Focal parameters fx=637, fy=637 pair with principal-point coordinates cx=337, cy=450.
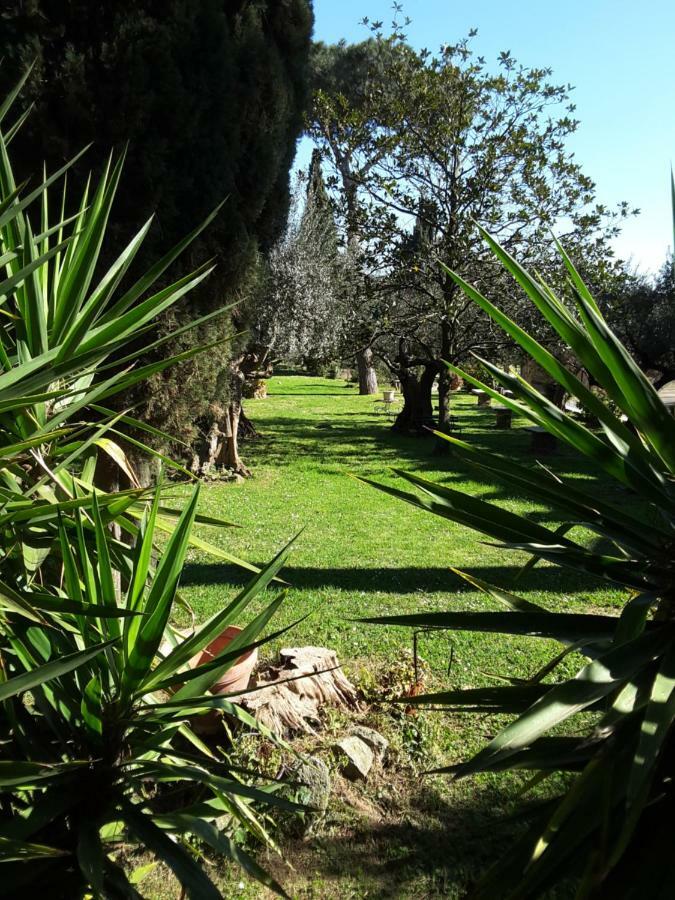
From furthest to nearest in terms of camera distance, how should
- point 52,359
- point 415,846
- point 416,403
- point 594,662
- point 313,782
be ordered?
1. point 416,403
2. point 313,782
3. point 415,846
4. point 52,359
5. point 594,662

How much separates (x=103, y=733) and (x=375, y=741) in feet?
7.50

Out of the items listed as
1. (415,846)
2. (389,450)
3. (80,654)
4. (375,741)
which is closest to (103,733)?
(80,654)

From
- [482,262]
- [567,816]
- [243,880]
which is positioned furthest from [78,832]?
Answer: [482,262]

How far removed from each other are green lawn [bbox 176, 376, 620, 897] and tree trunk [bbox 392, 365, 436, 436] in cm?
132

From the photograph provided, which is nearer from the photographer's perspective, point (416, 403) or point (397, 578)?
point (397, 578)

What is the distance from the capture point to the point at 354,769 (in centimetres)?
341

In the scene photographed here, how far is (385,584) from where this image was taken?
6.34 metres

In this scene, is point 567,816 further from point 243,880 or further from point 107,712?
point 243,880

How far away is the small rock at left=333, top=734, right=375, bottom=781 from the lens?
3407 mm

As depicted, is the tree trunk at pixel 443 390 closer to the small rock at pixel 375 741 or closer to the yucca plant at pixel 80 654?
the small rock at pixel 375 741

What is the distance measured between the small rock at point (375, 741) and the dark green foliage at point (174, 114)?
376 centimetres

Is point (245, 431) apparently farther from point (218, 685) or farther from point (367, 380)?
point (367, 380)

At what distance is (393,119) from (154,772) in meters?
12.7

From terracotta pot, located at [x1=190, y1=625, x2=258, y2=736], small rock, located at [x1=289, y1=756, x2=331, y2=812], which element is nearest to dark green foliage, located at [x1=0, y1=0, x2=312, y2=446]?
terracotta pot, located at [x1=190, y1=625, x2=258, y2=736]
